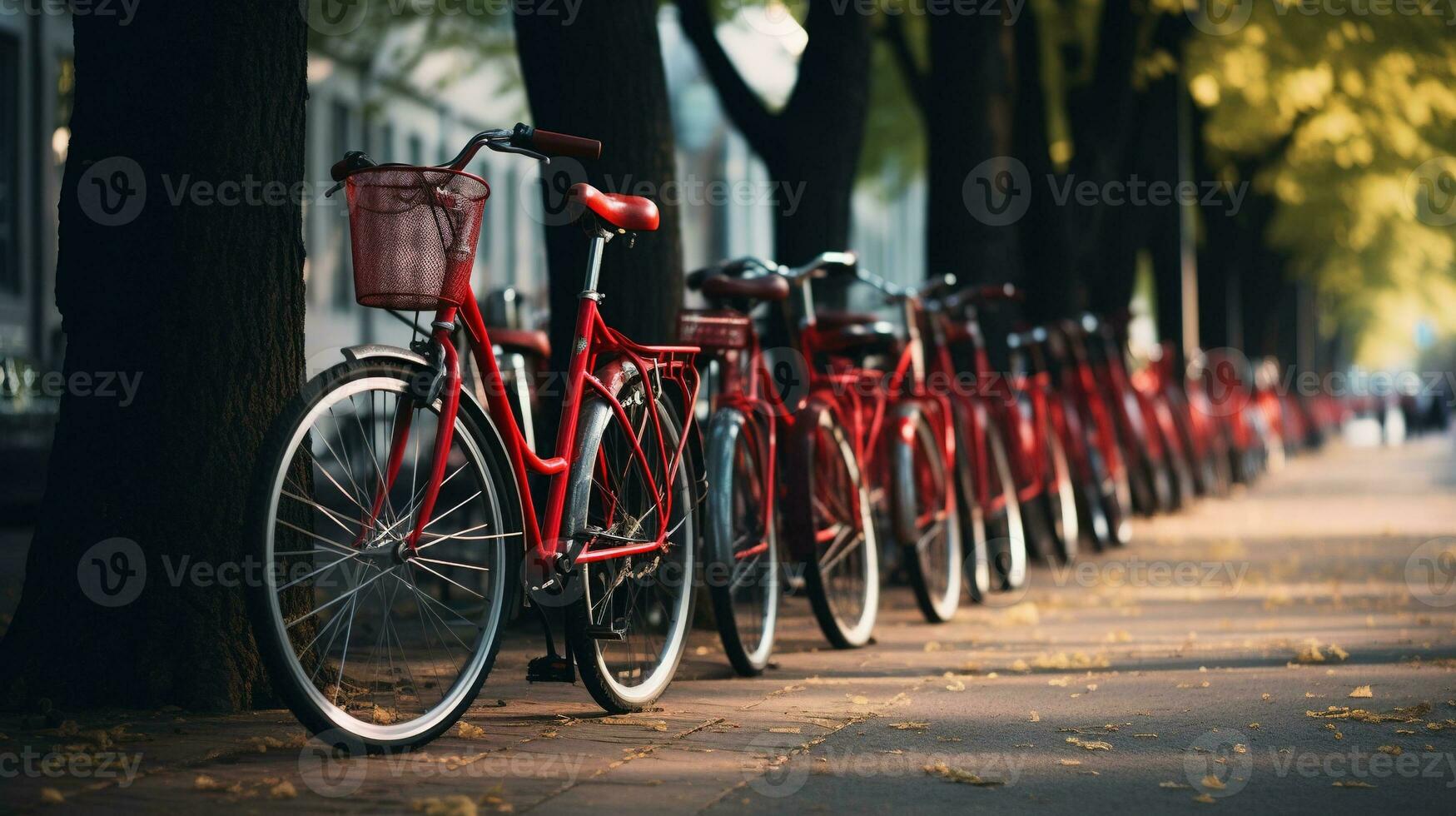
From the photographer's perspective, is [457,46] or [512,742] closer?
[512,742]

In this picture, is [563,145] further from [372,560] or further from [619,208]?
[372,560]

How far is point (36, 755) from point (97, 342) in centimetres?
123

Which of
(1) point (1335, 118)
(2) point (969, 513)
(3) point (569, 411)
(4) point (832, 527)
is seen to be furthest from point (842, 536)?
(1) point (1335, 118)

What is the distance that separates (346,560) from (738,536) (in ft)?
7.63

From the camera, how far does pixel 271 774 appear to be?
4.47 metres

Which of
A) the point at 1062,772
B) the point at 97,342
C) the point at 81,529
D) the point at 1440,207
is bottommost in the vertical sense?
the point at 1062,772

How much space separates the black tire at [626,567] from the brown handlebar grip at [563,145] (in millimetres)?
741

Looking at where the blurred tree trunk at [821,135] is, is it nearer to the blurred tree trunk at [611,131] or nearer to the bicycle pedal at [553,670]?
the blurred tree trunk at [611,131]

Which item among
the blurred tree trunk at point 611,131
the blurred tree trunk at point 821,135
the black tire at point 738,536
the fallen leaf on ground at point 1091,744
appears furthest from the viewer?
the blurred tree trunk at point 821,135

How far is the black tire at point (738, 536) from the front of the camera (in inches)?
247

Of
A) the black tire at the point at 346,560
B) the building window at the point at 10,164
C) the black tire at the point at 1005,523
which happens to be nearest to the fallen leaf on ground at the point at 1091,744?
the black tire at the point at 346,560

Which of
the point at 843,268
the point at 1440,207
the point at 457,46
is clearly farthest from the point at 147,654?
the point at 1440,207

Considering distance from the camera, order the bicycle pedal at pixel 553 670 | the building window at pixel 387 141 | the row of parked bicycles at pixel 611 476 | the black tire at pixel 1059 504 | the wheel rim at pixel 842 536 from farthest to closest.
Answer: the building window at pixel 387 141
the black tire at pixel 1059 504
the wheel rim at pixel 842 536
the bicycle pedal at pixel 553 670
the row of parked bicycles at pixel 611 476

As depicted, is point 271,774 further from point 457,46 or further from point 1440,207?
point 1440,207
